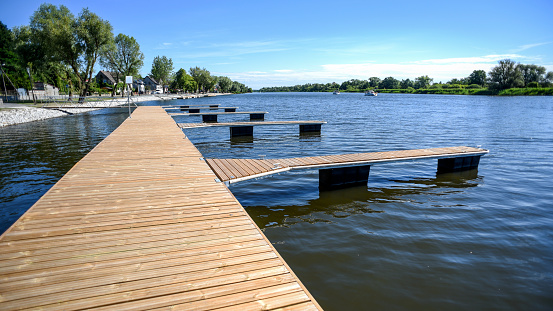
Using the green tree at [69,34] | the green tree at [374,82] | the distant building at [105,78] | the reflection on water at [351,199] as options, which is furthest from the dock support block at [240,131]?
the green tree at [374,82]

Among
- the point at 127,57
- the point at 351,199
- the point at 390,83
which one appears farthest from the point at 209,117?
the point at 390,83

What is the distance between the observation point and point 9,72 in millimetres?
51219

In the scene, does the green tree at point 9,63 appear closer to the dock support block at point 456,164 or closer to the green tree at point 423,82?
the dock support block at point 456,164

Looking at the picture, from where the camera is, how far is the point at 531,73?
3767 inches

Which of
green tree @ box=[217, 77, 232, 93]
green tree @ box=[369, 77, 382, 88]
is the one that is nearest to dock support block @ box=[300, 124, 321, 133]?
green tree @ box=[217, 77, 232, 93]

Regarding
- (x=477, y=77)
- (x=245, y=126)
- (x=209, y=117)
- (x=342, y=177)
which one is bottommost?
(x=342, y=177)

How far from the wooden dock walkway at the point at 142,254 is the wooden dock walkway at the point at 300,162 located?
3.72 ft

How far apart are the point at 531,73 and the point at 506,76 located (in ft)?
39.2

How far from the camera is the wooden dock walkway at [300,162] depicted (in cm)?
646

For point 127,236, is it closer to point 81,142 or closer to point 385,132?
point 81,142

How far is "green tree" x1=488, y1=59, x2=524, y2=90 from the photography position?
9019 cm

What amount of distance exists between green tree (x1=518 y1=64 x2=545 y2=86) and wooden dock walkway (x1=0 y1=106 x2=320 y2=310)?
4713 inches

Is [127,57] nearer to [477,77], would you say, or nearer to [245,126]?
[245,126]

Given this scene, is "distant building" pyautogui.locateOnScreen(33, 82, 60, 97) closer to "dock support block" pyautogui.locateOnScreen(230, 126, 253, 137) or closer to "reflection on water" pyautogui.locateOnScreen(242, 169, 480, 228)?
"dock support block" pyautogui.locateOnScreen(230, 126, 253, 137)
